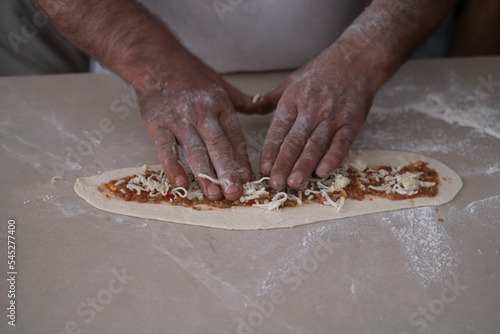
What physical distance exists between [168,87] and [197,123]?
23cm

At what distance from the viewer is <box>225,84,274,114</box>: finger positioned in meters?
2.27

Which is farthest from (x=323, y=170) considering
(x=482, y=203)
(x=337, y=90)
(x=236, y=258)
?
(x=482, y=203)

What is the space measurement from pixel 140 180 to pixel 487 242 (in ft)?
4.53

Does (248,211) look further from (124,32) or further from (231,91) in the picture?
(124,32)

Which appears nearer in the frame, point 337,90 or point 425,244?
point 425,244

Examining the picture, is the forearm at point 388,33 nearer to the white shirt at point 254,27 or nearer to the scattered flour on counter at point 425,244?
the white shirt at point 254,27

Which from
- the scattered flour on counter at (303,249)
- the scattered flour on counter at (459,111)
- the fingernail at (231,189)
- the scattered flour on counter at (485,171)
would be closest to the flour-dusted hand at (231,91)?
the fingernail at (231,189)

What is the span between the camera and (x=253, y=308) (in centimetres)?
154

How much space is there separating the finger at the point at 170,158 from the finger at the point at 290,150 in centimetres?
37

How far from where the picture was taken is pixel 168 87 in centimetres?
215

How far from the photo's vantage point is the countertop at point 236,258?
151 centimetres

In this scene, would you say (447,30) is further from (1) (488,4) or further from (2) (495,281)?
(2) (495,281)

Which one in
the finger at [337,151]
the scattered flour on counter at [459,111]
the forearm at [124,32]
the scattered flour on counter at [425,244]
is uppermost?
the forearm at [124,32]

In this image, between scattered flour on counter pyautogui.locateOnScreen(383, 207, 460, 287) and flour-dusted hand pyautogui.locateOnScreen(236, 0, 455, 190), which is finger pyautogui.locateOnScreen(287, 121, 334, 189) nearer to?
flour-dusted hand pyautogui.locateOnScreen(236, 0, 455, 190)
